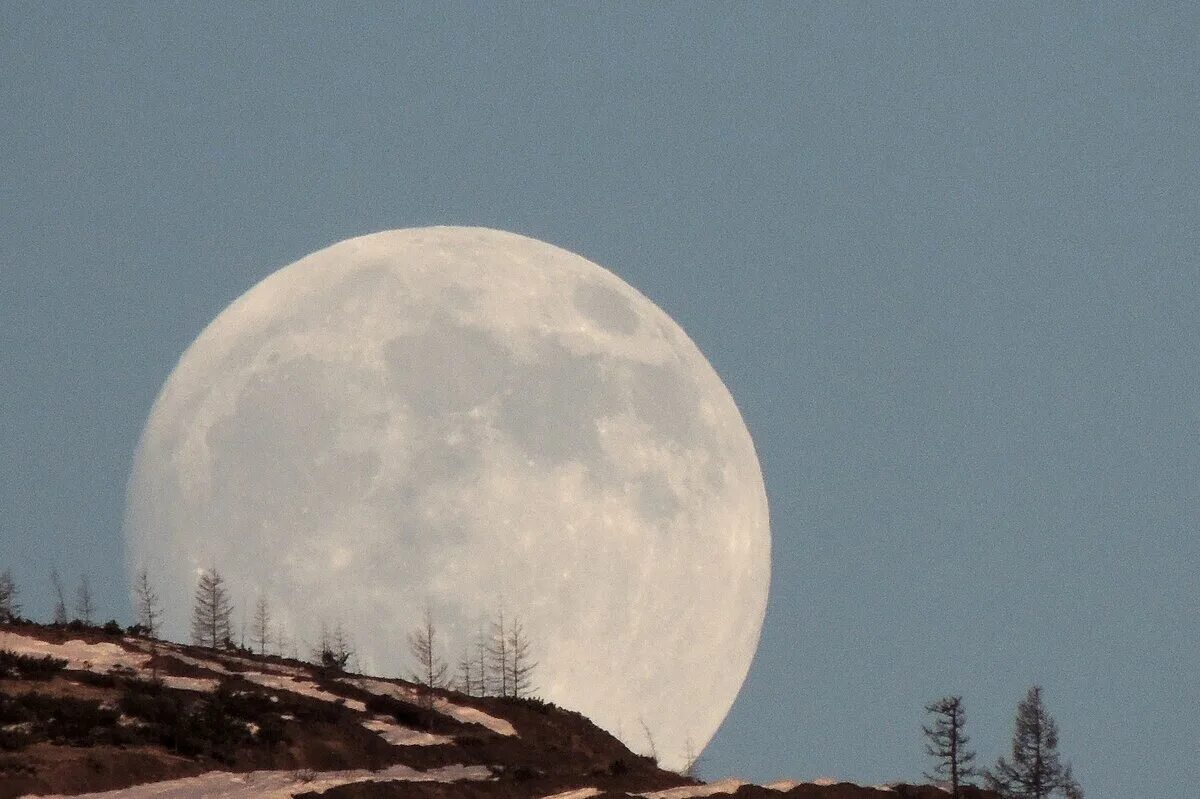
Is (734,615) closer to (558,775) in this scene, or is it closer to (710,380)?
(710,380)

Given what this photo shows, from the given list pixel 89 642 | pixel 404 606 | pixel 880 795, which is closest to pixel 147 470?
pixel 404 606

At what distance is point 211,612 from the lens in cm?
9244

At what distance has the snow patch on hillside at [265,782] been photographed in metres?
44.2

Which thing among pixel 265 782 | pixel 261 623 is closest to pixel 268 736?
pixel 265 782

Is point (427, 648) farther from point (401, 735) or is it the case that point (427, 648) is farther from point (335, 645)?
point (401, 735)

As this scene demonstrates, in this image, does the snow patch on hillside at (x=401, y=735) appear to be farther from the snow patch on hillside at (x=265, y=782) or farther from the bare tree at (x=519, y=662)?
the bare tree at (x=519, y=662)

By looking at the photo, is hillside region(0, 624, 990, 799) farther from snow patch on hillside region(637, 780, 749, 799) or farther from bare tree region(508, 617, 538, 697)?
bare tree region(508, 617, 538, 697)

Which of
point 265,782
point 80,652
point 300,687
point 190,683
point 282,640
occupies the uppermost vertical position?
point 282,640

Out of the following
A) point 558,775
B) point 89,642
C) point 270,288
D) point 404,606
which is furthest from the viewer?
point 270,288

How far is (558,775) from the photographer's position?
2114 inches

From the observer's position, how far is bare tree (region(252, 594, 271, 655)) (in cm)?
8575

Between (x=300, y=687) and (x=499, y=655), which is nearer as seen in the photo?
(x=300, y=687)

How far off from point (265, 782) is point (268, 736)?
5.20 meters

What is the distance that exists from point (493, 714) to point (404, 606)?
57.6 ft
